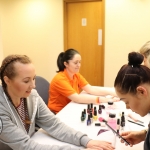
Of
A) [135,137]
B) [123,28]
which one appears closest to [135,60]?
[135,137]

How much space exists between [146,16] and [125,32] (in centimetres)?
42

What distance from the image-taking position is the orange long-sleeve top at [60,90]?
6.73 feet

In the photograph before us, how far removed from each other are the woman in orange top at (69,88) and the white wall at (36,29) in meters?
1.79

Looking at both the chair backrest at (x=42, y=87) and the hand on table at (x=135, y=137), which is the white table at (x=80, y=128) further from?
the chair backrest at (x=42, y=87)

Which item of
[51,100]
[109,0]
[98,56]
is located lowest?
[51,100]

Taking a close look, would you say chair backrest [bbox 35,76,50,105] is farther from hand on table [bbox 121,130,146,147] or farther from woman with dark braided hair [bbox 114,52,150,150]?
woman with dark braided hair [bbox 114,52,150,150]

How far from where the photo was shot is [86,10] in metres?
3.82

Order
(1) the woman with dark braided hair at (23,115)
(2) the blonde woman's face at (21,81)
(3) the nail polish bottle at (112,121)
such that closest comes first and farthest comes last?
(1) the woman with dark braided hair at (23,115)
(2) the blonde woman's face at (21,81)
(3) the nail polish bottle at (112,121)

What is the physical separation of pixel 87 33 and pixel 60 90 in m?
2.08

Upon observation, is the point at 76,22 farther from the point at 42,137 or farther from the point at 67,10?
the point at 42,137

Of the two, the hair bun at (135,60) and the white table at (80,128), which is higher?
the hair bun at (135,60)

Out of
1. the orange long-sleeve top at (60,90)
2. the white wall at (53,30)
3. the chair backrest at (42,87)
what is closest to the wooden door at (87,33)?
the white wall at (53,30)

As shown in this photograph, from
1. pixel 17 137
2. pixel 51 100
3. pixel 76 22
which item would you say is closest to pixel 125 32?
pixel 76 22

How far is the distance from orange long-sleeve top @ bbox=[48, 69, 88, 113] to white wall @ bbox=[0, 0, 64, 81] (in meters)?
1.96
